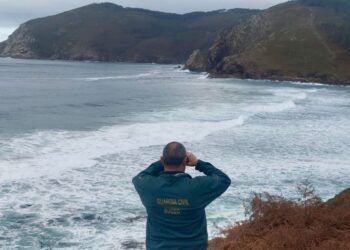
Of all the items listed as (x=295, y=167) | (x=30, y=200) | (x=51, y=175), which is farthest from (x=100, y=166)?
(x=295, y=167)

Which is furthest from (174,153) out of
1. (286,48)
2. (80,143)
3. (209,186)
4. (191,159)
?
(286,48)

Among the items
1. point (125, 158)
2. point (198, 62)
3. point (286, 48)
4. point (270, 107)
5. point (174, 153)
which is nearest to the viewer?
point (174, 153)

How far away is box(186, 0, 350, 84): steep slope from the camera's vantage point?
101m

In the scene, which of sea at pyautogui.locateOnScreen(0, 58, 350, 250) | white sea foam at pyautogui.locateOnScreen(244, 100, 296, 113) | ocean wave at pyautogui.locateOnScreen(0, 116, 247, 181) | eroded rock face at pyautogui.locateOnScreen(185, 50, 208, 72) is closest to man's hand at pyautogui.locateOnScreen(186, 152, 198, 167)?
sea at pyautogui.locateOnScreen(0, 58, 350, 250)

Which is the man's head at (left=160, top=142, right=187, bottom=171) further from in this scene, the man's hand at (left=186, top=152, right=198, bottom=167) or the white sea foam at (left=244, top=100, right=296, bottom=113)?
the white sea foam at (left=244, top=100, right=296, bottom=113)

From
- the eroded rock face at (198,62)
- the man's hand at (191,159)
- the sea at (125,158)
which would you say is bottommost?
the eroded rock face at (198,62)

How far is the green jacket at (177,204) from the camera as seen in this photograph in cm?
484

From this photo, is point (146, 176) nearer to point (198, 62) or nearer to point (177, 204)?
point (177, 204)

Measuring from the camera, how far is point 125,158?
71.1ft

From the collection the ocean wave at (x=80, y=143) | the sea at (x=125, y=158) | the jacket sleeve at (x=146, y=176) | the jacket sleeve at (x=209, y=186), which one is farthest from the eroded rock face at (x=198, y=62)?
the jacket sleeve at (x=209, y=186)

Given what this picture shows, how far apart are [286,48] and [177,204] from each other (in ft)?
365

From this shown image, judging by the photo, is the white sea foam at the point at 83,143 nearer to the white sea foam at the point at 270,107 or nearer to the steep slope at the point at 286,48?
the white sea foam at the point at 270,107

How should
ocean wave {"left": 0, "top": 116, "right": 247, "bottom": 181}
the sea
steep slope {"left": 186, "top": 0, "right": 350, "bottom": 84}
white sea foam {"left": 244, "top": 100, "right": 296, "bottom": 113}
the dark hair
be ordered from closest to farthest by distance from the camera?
the dark hair < the sea < ocean wave {"left": 0, "top": 116, "right": 247, "bottom": 181} < white sea foam {"left": 244, "top": 100, "right": 296, "bottom": 113} < steep slope {"left": 186, "top": 0, "right": 350, "bottom": 84}

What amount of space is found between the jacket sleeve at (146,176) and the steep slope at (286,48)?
302 ft
